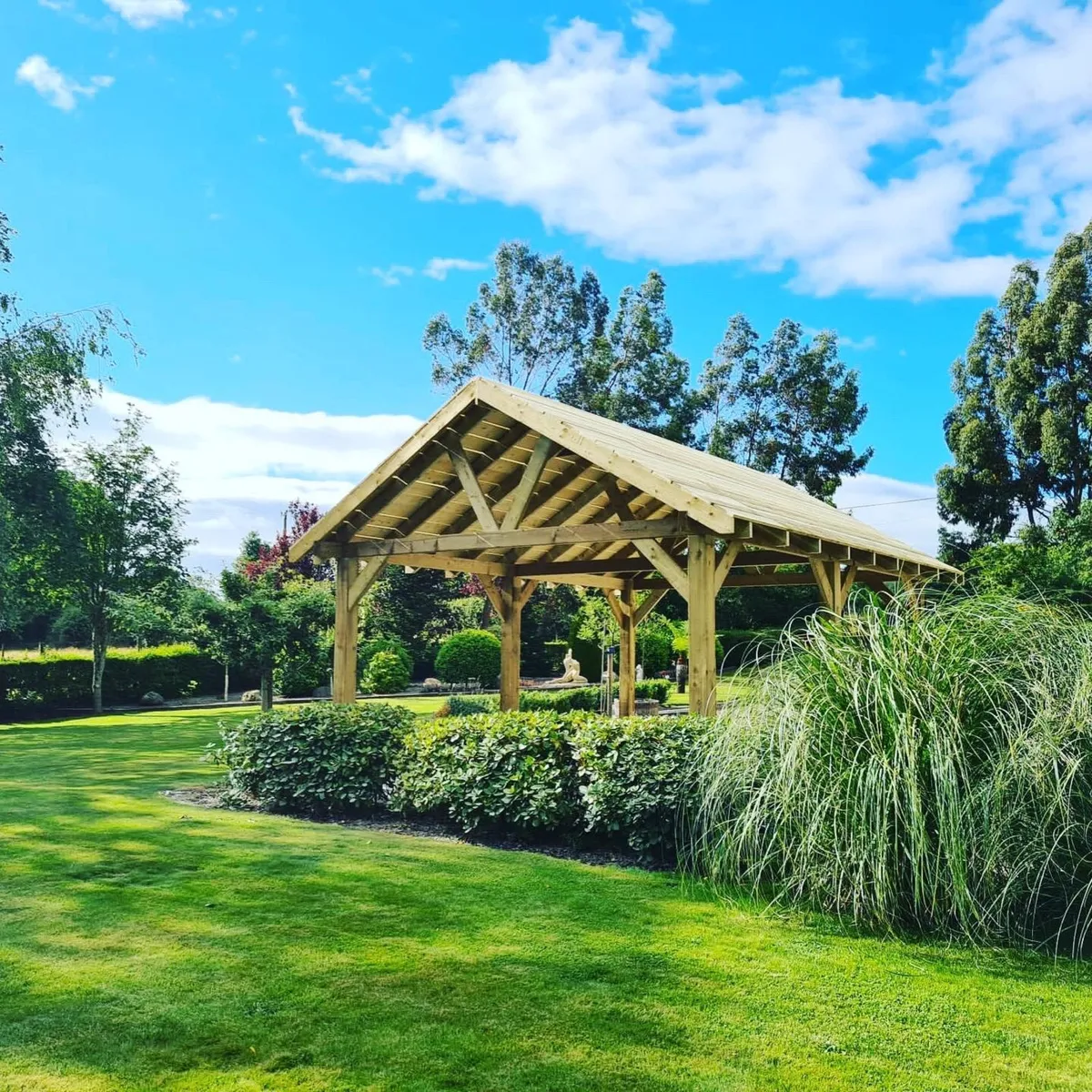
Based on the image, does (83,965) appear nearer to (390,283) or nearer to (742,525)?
(742,525)

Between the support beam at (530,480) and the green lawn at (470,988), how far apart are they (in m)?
3.93

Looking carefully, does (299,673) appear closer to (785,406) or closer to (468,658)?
(468,658)

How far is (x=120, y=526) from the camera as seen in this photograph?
23266 millimetres

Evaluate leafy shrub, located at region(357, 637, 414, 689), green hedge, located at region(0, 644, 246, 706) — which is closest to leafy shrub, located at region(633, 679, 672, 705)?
leafy shrub, located at region(357, 637, 414, 689)

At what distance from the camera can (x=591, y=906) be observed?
5.76 metres

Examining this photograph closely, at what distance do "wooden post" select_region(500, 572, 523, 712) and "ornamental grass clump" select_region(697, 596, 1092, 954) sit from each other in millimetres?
6614

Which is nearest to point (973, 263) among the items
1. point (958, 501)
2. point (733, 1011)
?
point (958, 501)

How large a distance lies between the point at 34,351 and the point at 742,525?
14497 mm

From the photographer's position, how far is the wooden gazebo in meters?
8.55

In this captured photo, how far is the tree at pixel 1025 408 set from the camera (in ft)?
94.9

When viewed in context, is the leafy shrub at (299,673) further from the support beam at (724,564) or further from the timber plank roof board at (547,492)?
the support beam at (724,564)

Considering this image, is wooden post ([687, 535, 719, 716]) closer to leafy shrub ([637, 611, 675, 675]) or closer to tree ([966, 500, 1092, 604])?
tree ([966, 500, 1092, 604])

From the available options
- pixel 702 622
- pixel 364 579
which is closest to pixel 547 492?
pixel 364 579

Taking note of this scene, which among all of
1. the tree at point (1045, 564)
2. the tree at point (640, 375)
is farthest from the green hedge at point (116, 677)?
the tree at point (1045, 564)
